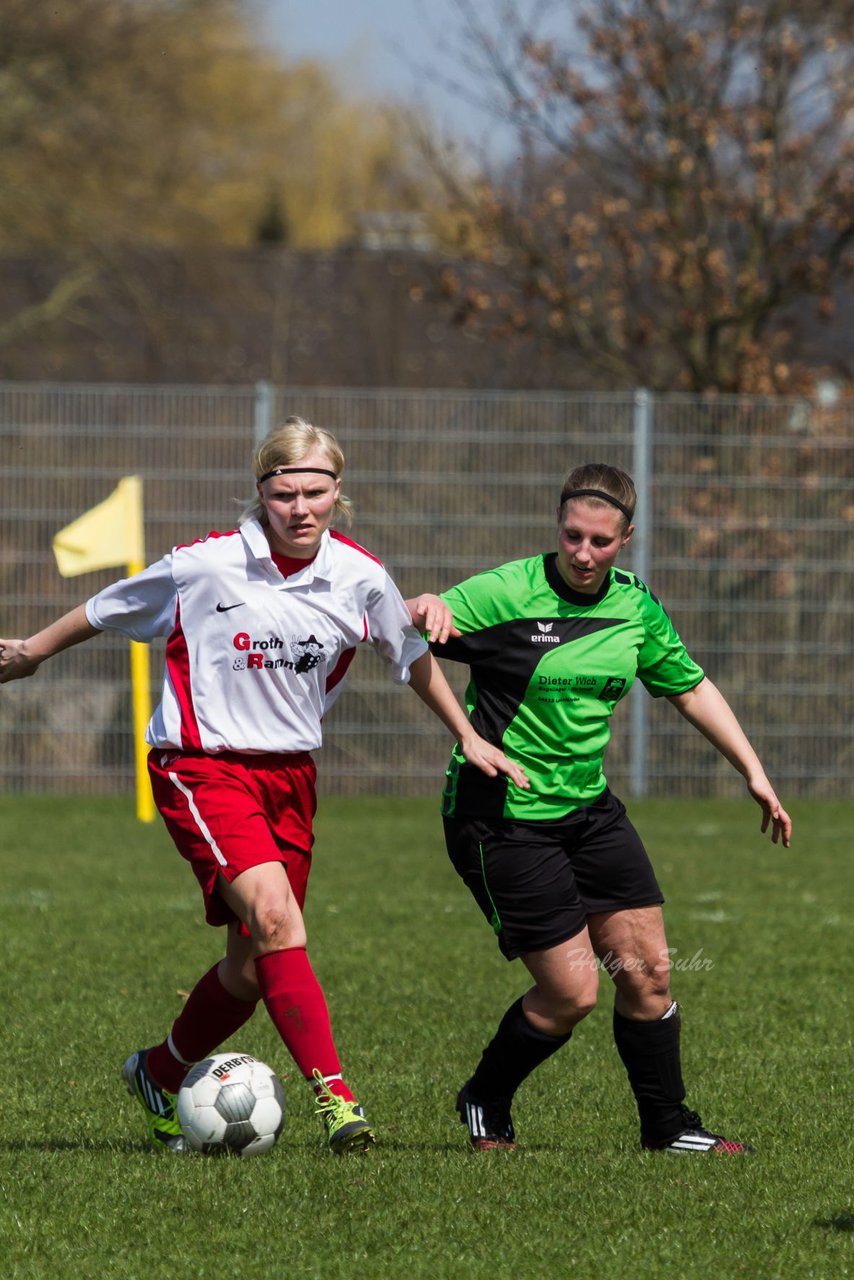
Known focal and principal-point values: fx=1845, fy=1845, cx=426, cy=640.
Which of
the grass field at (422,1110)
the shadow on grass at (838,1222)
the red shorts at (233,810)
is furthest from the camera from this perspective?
the red shorts at (233,810)

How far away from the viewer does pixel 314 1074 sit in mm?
4516

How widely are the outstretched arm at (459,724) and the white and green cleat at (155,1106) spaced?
1254 millimetres

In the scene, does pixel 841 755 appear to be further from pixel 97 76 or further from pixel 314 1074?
pixel 97 76

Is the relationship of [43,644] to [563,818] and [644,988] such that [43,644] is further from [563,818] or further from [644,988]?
[644,988]

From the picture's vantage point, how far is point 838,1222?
4.15 meters

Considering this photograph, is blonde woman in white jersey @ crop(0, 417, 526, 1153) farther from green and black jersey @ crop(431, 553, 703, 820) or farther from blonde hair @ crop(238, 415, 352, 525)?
green and black jersey @ crop(431, 553, 703, 820)

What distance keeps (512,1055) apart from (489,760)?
0.83 m

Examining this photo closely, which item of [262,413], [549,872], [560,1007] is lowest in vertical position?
[560,1007]

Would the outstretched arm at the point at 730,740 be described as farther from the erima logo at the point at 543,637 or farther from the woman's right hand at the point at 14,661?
the woman's right hand at the point at 14,661

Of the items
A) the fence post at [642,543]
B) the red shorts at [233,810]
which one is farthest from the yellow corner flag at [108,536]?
the red shorts at [233,810]

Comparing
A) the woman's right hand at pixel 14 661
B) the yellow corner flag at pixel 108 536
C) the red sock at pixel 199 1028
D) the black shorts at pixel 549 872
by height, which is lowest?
the red sock at pixel 199 1028

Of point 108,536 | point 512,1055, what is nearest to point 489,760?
point 512,1055

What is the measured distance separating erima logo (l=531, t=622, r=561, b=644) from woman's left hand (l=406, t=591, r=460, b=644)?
0.23m

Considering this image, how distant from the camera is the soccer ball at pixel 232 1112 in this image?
4641 millimetres
